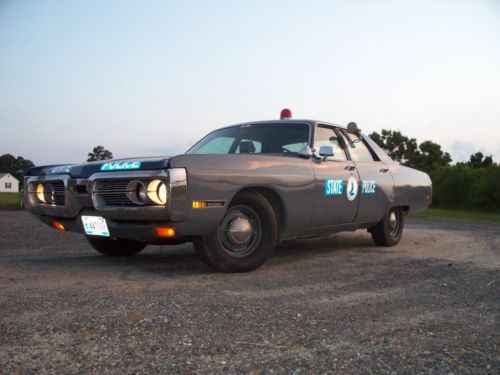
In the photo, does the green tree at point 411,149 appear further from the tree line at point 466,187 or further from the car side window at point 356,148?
the car side window at point 356,148

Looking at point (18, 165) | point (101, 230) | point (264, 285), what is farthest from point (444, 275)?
point (18, 165)

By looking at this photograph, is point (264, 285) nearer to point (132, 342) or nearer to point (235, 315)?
point (235, 315)

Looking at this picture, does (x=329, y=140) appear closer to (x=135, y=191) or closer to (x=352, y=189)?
(x=352, y=189)

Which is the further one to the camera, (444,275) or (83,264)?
(83,264)

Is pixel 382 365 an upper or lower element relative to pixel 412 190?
lower

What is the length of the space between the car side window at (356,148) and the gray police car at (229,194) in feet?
0.08

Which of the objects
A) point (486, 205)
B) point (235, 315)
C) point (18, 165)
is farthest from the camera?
point (18, 165)

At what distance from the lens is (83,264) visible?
4.84 metres

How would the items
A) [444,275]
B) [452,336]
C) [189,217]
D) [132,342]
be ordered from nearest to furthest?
[132,342], [452,336], [189,217], [444,275]

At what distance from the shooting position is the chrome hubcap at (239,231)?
14.0 feet

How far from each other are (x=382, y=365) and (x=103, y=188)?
2.74 m

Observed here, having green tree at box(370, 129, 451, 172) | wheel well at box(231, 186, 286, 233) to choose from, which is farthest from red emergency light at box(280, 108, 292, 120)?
green tree at box(370, 129, 451, 172)

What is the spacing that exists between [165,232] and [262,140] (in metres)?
1.99

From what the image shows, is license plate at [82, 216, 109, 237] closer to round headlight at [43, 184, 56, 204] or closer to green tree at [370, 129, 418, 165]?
round headlight at [43, 184, 56, 204]
